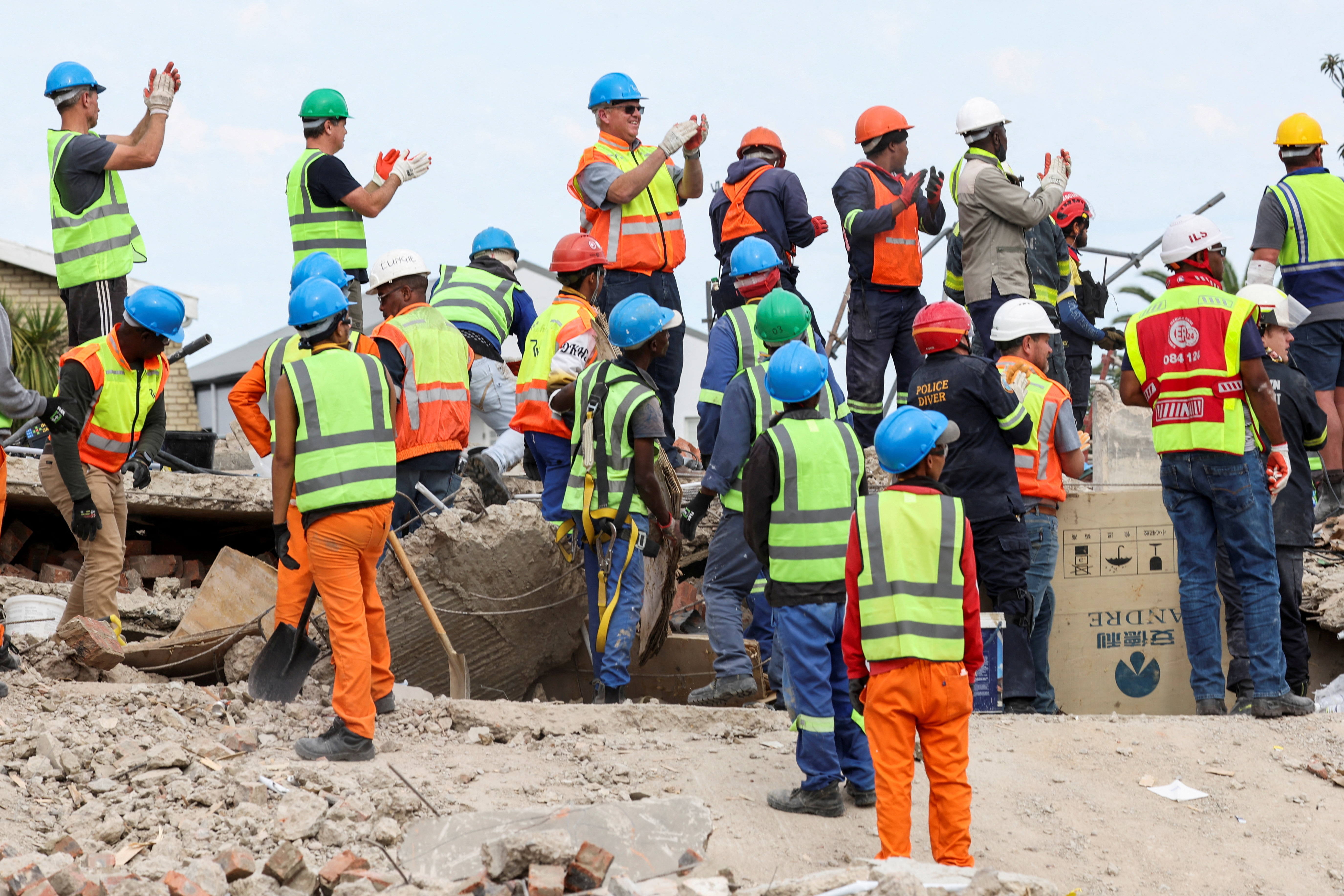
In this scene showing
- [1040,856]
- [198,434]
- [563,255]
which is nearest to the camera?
[1040,856]

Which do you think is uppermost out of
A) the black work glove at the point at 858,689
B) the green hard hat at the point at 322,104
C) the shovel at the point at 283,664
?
the green hard hat at the point at 322,104

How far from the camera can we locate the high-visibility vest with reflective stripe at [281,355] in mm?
5934

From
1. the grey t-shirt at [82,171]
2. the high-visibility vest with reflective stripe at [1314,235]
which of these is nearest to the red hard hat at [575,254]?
the grey t-shirt at [82,171]

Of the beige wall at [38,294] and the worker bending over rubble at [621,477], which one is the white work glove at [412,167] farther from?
the beige wall at [38,294]

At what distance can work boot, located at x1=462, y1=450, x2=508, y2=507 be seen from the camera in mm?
8836

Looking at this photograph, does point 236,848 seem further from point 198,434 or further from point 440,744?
point 198,434

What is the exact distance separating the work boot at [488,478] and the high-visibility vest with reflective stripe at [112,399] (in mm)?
2275

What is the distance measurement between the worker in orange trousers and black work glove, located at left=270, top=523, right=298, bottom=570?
255 cm

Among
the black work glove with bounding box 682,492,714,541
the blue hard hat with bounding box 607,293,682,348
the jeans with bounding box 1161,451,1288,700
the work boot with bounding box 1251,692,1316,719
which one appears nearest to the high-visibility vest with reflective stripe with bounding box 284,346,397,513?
the blue hard hat with bounding box 607,293,682,348

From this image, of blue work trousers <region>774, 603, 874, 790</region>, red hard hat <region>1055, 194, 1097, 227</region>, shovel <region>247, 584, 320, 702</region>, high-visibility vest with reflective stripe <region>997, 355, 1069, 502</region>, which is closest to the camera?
blue work trousers <region>774, 603, 874, 790</region>

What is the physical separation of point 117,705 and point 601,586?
2388 mm

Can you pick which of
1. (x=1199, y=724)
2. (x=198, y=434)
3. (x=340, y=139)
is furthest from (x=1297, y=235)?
(x=198, y=434)

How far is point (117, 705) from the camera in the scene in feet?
20.6

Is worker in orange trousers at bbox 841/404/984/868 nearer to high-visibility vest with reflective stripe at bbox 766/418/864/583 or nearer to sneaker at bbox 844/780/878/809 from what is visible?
high-visibility vest with reflective stripe at bbox 766/418/864/583
